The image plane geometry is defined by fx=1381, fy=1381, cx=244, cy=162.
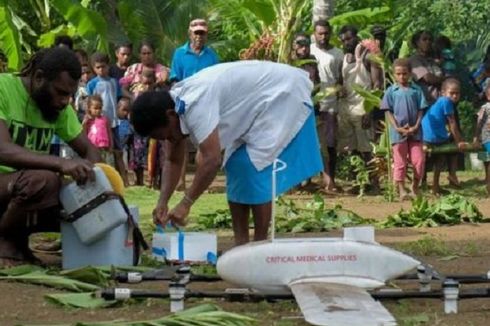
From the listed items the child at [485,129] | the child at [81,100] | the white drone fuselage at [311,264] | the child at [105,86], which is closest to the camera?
the white drone fuselage at [311,264]

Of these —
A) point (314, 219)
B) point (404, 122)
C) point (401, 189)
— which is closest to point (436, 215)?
point (314, 219)

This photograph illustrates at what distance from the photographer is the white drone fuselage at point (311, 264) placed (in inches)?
247

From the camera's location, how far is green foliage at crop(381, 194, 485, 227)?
35.5ft

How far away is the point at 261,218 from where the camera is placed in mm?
7902

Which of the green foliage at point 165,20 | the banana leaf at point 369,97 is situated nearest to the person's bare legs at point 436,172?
the banana leaf at point 369,97

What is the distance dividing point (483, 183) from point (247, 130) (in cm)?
880

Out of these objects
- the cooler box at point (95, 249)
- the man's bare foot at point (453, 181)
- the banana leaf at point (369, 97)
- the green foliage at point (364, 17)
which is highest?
the green foliage at point (364, 17)

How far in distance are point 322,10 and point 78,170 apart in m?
10.1

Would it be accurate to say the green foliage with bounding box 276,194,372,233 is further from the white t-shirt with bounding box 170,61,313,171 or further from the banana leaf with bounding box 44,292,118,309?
the banana leaf with bounding box 44,292,118,309

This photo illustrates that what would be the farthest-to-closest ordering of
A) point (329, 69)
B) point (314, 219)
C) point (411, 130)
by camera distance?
point (329, 69) → point (411, 130) → point (314, 219)

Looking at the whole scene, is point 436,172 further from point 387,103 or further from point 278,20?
point 278,20

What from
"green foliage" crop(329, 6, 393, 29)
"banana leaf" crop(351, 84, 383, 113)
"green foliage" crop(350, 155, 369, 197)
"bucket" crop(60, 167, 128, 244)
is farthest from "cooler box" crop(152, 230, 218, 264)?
"green foliage" crop(329, 6, 393, 29)

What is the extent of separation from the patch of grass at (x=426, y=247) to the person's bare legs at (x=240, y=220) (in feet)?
3.82

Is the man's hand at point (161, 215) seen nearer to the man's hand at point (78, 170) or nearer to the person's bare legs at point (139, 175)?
the man's hand at point (78, 170)
